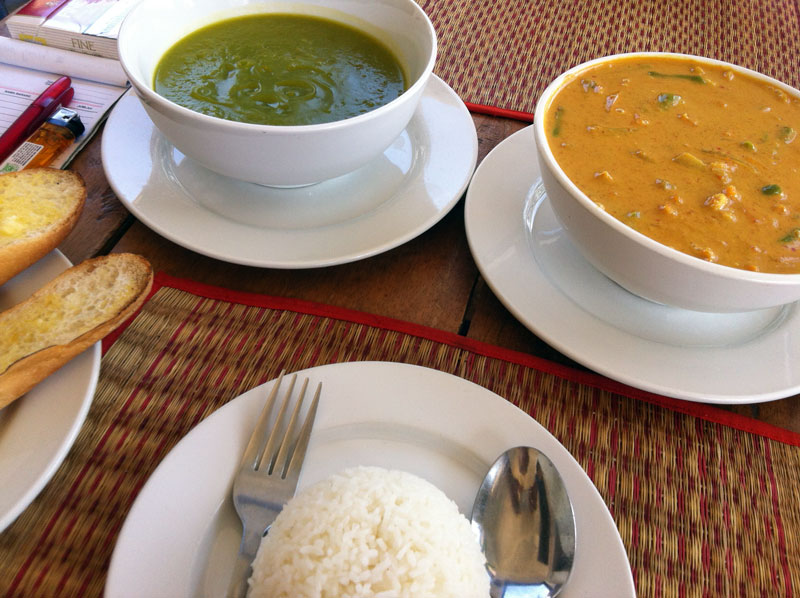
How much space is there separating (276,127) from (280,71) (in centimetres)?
35

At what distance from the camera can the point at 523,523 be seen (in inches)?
31.0

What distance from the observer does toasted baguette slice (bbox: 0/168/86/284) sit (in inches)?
39.1

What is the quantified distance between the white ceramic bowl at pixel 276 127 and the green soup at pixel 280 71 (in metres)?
0.04

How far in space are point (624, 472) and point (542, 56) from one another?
4.21 feet

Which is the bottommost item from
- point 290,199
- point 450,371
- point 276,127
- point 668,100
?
point 450,371

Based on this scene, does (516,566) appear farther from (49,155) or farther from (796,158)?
(49,155)

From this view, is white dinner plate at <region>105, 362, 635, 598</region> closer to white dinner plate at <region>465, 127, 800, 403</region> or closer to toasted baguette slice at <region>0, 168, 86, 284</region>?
white dinner plate at <region>465, 127, 800, 403</region>

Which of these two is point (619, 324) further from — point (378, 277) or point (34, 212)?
point (34, 212)

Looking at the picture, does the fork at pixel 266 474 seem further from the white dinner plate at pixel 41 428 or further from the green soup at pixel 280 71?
the green soup at pixel 280 71

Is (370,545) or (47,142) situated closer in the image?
(370,545)

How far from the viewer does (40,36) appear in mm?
1579

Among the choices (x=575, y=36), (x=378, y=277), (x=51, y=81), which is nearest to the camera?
(x=378, y=277)

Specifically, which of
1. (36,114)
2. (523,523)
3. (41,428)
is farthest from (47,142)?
(523,523)

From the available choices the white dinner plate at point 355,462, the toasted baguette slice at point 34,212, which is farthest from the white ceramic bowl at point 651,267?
the toasted baguette slice at point 34,212
